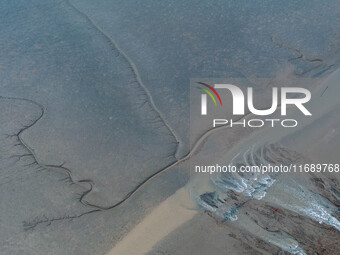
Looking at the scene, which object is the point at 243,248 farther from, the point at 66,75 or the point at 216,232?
the point at 66,75

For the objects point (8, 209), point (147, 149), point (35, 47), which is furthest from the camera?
point (35, 47)

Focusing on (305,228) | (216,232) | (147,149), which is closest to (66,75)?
(147,149)

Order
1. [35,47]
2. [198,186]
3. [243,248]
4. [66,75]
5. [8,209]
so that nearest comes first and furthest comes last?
[243,248] < [8,209] < [198,186] < [66,75] < [35,47]

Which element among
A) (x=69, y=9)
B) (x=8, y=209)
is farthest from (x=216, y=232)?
(x=69, y=9)

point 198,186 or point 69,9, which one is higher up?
point 69,9

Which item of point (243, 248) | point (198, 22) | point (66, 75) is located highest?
point (198, 22)

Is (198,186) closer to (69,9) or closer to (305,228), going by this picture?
(305,228)

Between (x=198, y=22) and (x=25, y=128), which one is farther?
(x=198, y=22)
